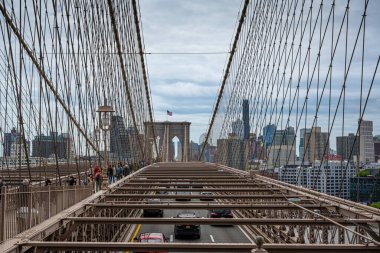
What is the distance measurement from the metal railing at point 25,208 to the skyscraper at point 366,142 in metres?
6.79

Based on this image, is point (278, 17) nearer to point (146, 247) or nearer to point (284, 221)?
point (284, 221)

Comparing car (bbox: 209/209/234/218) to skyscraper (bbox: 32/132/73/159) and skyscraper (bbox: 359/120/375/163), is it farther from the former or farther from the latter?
skyscraper (bbox: 359/120/375/163)

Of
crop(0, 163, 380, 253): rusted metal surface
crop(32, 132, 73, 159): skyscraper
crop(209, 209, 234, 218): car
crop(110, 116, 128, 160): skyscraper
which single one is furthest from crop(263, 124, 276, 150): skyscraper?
crop(110, 116, 128, 160): skyscraper

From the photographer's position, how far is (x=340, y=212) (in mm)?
10516

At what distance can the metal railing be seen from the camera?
22.3ft

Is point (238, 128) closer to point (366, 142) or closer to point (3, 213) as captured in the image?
point (366, 142)

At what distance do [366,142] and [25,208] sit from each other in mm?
8082

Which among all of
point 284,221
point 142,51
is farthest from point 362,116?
point 142,51

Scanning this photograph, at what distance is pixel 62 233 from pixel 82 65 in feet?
45.4

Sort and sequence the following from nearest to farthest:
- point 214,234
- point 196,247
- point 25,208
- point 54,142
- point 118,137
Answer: point 196,247 → point 25,208 → point 54,142 → point 214,234 → point 118,137

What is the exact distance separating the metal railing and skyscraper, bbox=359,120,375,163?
6795 mm

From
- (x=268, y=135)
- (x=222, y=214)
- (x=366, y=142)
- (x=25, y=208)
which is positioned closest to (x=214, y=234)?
(x=222, y=214)

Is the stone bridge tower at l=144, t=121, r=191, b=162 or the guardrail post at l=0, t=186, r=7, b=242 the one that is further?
the stone bridge tower at l=144, t=121, r=191, b=162

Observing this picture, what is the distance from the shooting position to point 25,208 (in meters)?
7.61
